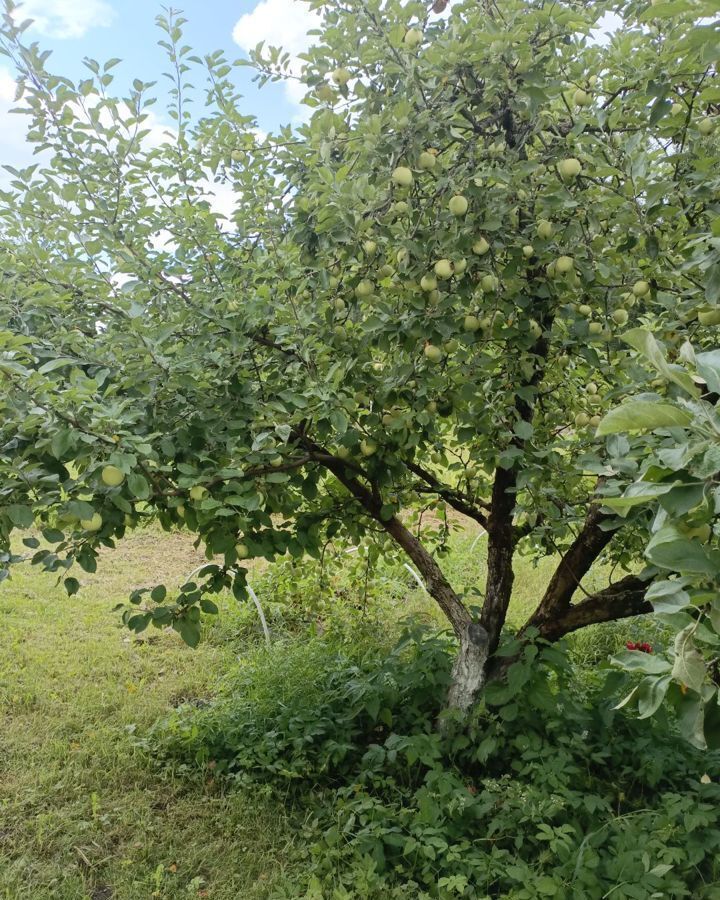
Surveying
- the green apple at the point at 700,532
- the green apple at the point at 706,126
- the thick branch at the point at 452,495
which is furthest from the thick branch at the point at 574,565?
the green apple at the point at 700,532

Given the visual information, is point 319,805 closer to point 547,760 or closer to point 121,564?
point 547,760

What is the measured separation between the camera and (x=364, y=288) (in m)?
2.14

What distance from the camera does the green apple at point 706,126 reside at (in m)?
2.03

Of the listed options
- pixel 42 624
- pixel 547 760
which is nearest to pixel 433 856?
pixel 547 760

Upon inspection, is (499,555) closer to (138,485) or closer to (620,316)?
(620,316)

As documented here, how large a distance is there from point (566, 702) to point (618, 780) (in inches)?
13.4

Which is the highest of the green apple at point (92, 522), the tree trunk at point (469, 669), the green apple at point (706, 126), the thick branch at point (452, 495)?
the green apple at point (706, 126)

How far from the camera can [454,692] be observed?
10.0 ft

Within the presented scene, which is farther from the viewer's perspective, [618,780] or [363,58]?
[618,780]

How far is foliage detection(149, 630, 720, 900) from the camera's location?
7.46ft

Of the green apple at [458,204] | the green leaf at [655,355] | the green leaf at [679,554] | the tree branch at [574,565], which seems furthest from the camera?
the tree branch at [574,565]

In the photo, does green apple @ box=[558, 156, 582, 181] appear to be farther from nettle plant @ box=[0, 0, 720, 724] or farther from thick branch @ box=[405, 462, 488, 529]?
thick branch @ box=[405, 462, 488, 529]

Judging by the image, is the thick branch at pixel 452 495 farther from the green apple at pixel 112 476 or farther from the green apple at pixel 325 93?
the green apple at pixel 112 476

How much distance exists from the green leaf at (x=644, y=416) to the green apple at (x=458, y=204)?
142 cm
